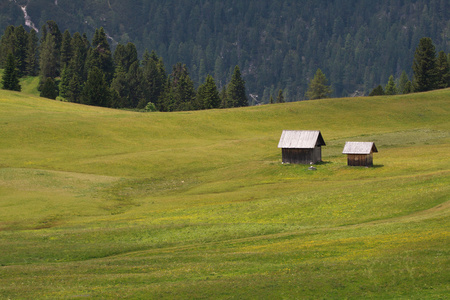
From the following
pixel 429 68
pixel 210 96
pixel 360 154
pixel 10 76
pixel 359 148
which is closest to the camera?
pixel 360 154

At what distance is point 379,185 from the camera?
56.2 metres

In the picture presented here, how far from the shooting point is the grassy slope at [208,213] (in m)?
27.0

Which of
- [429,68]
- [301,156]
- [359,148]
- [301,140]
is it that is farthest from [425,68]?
[359,148]

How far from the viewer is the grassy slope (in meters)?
27.0

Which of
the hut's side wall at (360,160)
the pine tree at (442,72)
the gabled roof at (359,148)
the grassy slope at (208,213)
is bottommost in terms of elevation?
the grassy slope at (208,213)

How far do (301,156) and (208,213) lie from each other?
31.9 metres

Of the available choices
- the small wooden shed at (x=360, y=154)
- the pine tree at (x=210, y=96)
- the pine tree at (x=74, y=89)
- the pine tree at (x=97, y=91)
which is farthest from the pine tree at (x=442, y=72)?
the pine tree at (x=74, y=89)

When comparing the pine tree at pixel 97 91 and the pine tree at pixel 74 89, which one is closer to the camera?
the pine tree at pixel 97 91

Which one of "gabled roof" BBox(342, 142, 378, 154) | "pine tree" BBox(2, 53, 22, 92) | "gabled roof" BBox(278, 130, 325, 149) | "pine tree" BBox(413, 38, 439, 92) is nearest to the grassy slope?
"gabled roof" BBox(342, 142, 378, 154)

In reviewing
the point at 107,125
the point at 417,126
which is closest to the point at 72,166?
the point at 107,125

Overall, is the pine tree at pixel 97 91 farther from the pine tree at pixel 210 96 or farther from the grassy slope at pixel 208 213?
the grassy slope at pixel 208 213

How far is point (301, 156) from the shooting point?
266ft

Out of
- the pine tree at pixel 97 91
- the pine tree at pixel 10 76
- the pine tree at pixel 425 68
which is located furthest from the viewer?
the pine tree at pixel 425 68

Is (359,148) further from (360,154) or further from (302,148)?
(302,148)
